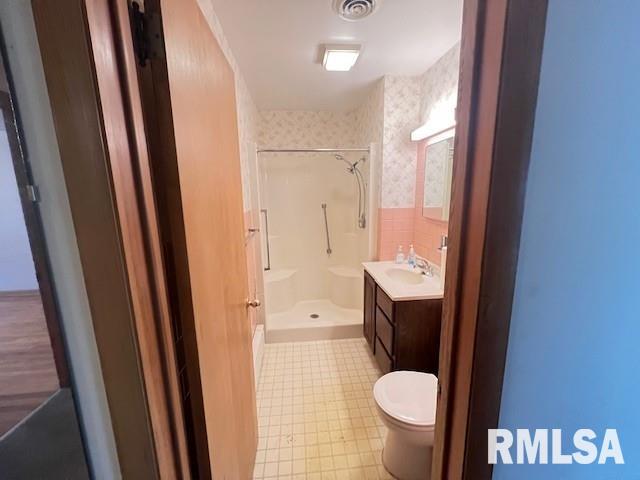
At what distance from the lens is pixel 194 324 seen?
0.69 meters

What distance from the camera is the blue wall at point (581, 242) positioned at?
476 mm

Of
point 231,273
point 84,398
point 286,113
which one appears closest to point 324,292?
point 286,113

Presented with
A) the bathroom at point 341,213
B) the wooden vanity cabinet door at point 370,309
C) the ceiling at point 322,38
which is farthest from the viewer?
the wooden vanity cabinet door at point 370,309

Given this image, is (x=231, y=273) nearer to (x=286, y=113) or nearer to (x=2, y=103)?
(x=2, y=103)

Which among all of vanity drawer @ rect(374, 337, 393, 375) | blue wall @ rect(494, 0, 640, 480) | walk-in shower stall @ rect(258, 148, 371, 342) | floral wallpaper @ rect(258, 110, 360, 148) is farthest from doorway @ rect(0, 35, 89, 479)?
floral wallpaper @ rect(258, 110, 360, 148)

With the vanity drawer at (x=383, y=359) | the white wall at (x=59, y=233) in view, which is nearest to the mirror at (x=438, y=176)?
the vanity drawer at (x=383, y=359)

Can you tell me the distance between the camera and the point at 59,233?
0.48m

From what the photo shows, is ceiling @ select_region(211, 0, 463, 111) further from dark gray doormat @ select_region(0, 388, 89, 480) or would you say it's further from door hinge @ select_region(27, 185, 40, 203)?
dark gray doormat @ select_region(0, 388, 89, 480)

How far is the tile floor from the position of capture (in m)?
1.47

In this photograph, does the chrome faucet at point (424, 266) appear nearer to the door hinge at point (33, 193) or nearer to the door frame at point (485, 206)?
the door frame at point (485, 206)

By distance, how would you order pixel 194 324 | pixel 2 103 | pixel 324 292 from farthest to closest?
pixel 324 292 < pixel 194 324 < pixel 2 103

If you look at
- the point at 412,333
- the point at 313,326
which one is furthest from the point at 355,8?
the point at 313,326

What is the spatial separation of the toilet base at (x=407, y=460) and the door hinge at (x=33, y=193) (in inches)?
63.3

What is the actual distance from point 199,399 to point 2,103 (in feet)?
2.49
